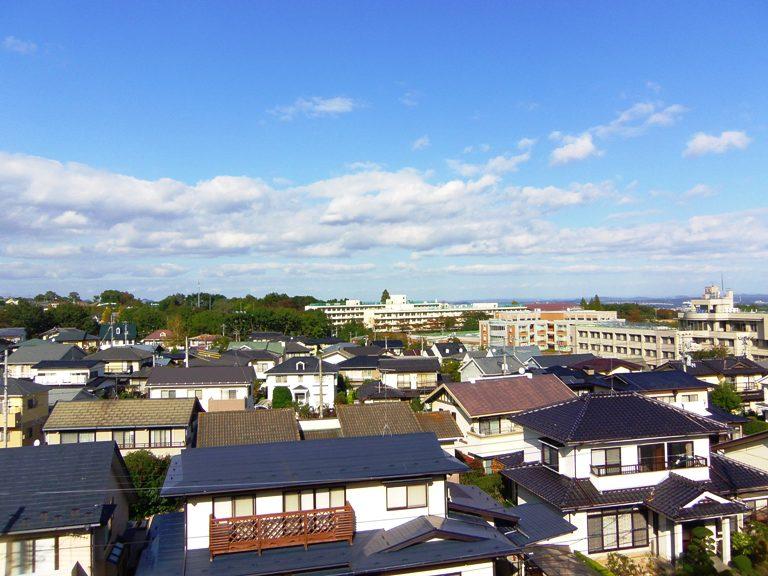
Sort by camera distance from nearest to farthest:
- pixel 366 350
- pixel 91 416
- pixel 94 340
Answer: pixel 91 416, pixel 366 350, pixel 94 340

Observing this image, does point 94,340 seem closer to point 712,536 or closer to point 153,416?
point 153,416

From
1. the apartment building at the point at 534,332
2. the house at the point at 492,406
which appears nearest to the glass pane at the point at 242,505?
the house at the point at 492,406

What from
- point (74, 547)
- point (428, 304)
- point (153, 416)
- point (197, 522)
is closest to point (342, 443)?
point (197, 522)

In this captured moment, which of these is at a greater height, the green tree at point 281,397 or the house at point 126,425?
the house at point 126,425

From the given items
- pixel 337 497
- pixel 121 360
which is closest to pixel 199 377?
pixel 121 360

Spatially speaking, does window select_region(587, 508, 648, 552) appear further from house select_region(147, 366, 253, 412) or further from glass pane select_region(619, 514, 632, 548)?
house select_region(147, 366, 253, 412)

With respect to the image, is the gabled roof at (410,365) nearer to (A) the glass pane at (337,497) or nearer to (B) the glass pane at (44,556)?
(A) the glass pane at (337,497)

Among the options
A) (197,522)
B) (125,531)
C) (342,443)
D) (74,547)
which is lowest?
(125,531)
